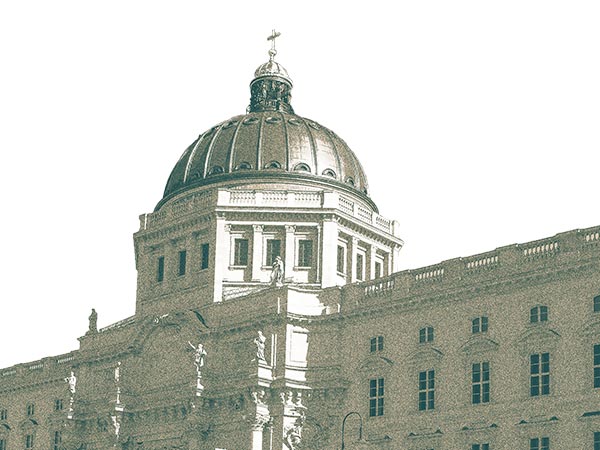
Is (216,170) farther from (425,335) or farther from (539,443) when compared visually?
(539,443)

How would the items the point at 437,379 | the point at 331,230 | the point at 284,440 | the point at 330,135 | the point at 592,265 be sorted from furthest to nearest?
1. the point at 330,135
2. the point at 331,230
3. the point at 284,440
4. the point at 437,379
5. the point at 592,265

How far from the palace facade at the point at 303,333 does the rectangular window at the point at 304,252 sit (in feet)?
0.33

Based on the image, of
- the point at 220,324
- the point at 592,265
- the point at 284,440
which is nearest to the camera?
the point at 592,265

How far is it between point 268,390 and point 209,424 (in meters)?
5.76

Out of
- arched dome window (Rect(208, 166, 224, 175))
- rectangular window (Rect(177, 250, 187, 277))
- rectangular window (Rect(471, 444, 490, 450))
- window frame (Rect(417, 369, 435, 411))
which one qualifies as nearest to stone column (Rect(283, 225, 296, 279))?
rectangular window (Rect(177, 250, 187, 277))

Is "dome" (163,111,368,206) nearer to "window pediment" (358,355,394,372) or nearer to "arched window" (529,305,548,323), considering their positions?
"window pediment" (358,355,394,372)

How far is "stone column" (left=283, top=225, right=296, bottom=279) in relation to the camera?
93.2 m

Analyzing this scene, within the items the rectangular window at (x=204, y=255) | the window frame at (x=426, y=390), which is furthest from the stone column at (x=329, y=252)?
the window frame at (x=426, y=390)

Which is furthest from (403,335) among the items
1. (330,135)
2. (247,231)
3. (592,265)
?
(330,135)

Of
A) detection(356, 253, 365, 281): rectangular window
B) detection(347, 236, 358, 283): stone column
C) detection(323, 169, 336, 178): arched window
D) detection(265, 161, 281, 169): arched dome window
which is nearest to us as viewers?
detection(347, 236, 358, 283): stone column

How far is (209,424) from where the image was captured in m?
85.2

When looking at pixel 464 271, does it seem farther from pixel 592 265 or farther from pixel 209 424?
pixel 209 424

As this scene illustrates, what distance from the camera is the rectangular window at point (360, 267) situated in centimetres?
9744

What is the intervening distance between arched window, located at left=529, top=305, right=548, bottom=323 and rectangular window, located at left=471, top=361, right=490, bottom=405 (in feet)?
12.3
